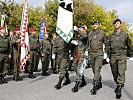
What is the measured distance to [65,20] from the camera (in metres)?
7.58

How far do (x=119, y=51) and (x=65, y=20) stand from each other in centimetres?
169

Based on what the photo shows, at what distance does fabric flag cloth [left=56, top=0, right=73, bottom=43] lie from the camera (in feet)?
24.6

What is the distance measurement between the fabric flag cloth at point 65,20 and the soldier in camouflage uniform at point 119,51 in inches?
44.7

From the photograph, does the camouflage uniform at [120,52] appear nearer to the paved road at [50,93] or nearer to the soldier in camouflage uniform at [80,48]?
the paved road at [50,93]

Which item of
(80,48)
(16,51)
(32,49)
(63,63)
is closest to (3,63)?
(16,51)

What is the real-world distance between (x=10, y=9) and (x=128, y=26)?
160 feet

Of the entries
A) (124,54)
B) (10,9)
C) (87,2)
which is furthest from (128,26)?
(124,54)

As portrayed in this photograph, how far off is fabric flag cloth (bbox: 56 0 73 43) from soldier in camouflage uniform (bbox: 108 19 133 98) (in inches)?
44.7

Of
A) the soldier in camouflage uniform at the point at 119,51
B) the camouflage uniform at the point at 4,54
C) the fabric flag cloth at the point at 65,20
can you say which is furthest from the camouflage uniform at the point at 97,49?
the camouflage uniform at the point at 4,54

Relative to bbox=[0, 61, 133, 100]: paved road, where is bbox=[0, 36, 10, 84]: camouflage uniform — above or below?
above

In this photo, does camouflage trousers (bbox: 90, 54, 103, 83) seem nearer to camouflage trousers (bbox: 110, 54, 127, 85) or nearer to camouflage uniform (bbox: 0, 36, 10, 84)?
camouflage trousers (bbox: 110, 54, 127, 85)

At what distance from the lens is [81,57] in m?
7.68

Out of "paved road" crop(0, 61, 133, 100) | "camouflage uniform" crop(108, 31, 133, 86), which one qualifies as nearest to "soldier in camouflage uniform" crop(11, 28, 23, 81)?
"paved road" crop(0, 61, 133, 100)

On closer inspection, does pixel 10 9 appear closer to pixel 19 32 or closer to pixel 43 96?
pixel 19 32
